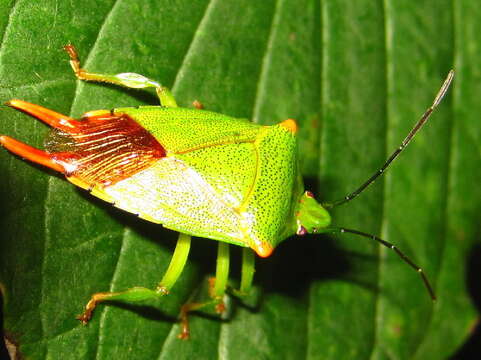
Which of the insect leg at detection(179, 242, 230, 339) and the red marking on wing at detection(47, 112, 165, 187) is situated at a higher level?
the red marking on wing at detection(47, 112, 165, 187)

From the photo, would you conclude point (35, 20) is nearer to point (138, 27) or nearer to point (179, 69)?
point (138, 27)

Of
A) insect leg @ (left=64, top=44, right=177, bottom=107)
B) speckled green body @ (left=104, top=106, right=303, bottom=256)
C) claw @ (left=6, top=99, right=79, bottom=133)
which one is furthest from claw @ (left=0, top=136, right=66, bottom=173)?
insect leg @ (left=64, top=44, right=177, bottom=107)

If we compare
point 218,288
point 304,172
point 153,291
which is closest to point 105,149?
point 153,291

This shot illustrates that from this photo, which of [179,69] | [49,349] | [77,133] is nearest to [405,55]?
[179,69]

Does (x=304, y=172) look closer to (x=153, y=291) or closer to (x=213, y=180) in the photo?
(x=213, y=180)

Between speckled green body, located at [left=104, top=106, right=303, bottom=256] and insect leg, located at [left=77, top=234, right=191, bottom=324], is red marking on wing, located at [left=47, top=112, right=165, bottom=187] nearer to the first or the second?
speckled green body, located at [left=104, top=106, right=303, bottom=256]

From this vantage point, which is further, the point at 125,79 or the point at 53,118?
the point at 125,79

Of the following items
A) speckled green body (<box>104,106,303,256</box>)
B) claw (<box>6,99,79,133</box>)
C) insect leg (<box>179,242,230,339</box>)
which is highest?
claw (<box>6,99,79,133</box>)
